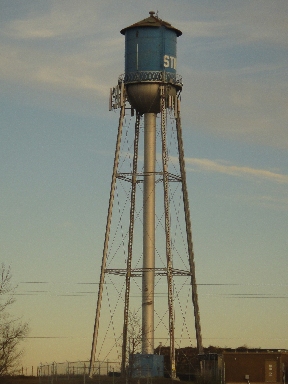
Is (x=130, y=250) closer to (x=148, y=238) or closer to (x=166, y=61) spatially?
(x=148, y=238)

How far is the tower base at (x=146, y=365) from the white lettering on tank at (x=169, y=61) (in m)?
20.5

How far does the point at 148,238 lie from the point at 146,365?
29.0 feet

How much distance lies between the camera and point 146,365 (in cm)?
6769

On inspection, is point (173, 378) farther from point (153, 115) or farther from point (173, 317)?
point (153, 115)

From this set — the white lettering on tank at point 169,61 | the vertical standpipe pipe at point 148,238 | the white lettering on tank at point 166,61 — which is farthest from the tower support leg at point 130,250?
the white lettering on tank at point 169,61

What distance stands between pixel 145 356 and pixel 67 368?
18.3 ft

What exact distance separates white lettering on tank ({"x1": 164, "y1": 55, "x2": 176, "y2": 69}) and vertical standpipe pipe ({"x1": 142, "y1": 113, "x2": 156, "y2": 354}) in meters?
4.34

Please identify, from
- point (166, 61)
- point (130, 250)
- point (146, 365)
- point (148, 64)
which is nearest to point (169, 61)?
point (166, 61)

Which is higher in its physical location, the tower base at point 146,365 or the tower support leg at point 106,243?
the tower support leg at point 106,243

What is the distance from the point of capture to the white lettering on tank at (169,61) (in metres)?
68.8

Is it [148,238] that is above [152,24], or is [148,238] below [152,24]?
below

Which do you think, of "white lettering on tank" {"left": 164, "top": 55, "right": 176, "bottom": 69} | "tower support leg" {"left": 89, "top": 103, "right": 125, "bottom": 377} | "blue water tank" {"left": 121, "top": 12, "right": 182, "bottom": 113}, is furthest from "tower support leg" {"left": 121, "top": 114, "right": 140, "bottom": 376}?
"white lettering on tank" {"left": 164, "top": 55, "right": 176, "bottom": 69}

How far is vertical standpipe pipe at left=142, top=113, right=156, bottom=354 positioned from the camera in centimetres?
6769

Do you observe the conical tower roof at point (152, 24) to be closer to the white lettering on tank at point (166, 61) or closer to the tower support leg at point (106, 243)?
the white lettering on tank at point (166, 61)
